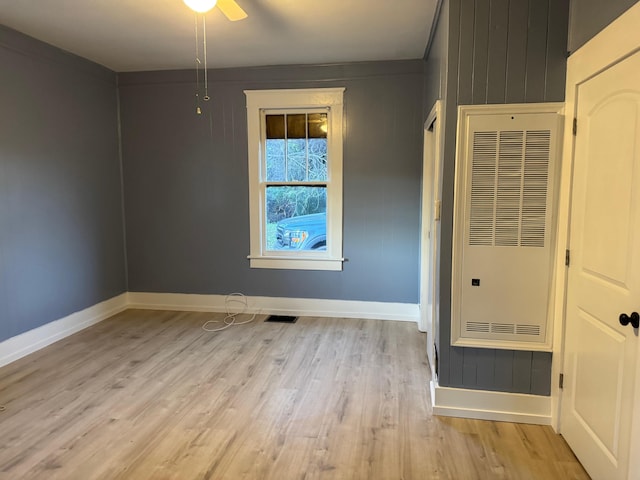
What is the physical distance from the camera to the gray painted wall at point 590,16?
1.83 meters

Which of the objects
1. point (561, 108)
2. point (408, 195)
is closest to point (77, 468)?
point (561, 108)

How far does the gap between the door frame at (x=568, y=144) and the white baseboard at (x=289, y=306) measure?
6.63ft

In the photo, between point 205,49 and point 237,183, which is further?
point 237,183

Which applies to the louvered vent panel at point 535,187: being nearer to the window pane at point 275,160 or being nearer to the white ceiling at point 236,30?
the white ceiling at point 236,30

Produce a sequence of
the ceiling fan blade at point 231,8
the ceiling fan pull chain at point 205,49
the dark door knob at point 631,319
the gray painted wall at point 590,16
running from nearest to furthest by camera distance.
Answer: the dark door knob at point 631,319
the gray painted wall at point 590,16
the ceiling fan blade at point 231,8
the ceiling fan pull chain at point 205,49

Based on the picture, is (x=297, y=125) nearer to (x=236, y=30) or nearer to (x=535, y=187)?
(x=236, y=30)

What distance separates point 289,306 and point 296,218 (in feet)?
3.27

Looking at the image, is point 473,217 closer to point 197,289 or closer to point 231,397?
point 231,397

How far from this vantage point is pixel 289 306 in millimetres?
4688

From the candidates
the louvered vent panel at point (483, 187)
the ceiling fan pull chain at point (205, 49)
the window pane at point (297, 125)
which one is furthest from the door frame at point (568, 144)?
the window pane at point (297, 125)

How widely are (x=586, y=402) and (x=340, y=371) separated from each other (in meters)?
1.66

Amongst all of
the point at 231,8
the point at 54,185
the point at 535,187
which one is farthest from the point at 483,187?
the point at 54,185

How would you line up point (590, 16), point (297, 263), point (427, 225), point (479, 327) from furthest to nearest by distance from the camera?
point (297, 263), point (427, 225), point (479, 327), point (590, 16)

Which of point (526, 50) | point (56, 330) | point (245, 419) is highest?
point (526, 50)
